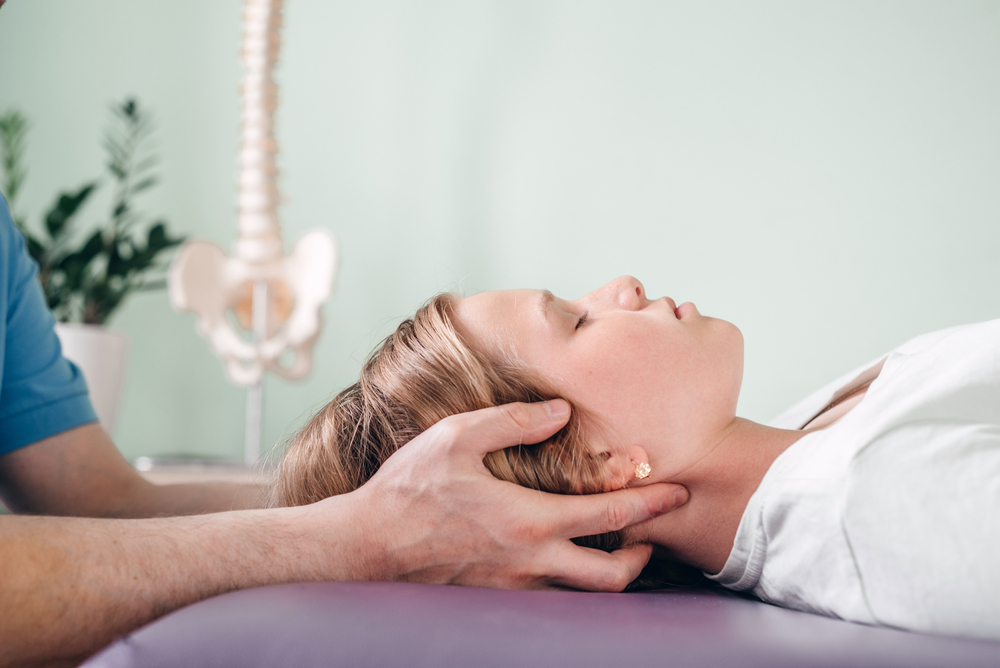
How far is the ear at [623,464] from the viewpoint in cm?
82

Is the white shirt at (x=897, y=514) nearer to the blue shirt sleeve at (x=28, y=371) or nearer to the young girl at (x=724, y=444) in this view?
the young girl at (x=724, y=444)

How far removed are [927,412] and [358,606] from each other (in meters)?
0.52

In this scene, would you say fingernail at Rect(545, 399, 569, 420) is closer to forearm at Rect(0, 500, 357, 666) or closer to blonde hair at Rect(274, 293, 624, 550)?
blonde hair at Rect(274, 293, 624, 550)

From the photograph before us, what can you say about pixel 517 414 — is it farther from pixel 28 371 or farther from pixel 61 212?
pixel 61 212

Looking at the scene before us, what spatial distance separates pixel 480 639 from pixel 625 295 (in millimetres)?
578

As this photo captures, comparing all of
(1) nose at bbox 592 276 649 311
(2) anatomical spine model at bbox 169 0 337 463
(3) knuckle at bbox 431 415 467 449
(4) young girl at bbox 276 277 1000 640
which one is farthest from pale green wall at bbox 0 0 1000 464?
(3) knuckle at bbox 431 415 467 449

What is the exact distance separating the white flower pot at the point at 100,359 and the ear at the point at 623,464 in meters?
1.75

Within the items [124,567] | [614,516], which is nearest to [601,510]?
[614,516]

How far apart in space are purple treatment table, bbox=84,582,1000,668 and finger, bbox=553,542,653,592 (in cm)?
17

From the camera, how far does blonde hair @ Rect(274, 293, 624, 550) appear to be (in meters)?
0.81

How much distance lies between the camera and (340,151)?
2604mm

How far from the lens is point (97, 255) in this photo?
2338 millimetres

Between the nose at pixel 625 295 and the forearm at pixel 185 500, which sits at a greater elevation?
the nose at pixel 625 295

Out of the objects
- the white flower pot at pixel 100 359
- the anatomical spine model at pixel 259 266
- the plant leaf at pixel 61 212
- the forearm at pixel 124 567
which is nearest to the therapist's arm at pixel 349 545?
the forearm at pixel 124 567
